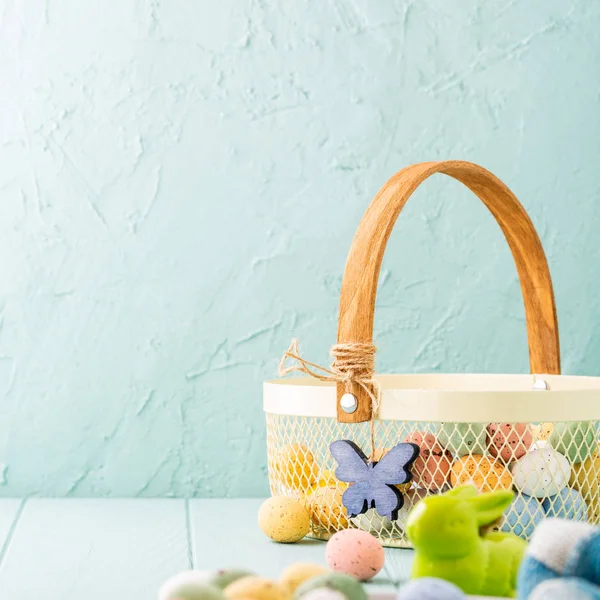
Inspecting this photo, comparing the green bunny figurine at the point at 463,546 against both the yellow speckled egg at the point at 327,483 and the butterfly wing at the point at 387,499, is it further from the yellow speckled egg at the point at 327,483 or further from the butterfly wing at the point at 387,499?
the yellow speckled egg at the point at 327,483

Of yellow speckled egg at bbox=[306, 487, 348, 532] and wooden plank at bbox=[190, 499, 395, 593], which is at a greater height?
yellow speckled egg at bbox=[306, 487, 348, 532]

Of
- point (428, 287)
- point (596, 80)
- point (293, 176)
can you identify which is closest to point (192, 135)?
point (293, 176)

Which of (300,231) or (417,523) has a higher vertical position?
(300,231)

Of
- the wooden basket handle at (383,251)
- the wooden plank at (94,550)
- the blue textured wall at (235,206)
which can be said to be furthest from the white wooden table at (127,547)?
the wooden basket handle at (383,251)

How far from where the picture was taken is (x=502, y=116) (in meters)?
1.51

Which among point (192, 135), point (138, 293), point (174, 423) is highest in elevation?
point (192, 135)

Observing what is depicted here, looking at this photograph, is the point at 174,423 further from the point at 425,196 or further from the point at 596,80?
the point at 596,80

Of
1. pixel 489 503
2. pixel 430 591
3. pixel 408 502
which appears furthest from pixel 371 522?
pixel 430 591

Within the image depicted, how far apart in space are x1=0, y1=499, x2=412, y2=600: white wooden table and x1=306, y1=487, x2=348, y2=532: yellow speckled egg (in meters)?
0.03

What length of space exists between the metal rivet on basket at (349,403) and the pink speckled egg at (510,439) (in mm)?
153

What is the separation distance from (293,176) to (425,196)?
0.73ft

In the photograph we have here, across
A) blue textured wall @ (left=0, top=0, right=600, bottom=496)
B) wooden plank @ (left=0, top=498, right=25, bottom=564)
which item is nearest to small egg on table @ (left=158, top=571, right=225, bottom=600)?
wooden plank @ (left=0, top=498, right=25, bottom=564)

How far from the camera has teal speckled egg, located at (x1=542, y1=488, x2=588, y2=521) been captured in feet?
3.29

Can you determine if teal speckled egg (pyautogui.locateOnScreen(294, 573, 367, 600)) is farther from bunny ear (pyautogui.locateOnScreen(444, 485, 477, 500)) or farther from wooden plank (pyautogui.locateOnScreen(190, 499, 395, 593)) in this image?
wooden plank (pyautogui.locateOnScreen(190, 499, 395, 593))
